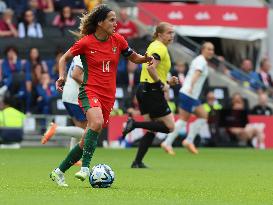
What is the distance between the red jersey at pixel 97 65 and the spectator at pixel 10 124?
1236cm

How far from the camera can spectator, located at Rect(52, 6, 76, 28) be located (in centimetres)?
2927

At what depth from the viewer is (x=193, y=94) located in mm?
22328

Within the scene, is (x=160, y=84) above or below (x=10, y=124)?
above

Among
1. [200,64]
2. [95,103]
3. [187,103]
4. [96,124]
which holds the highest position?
[95,103]

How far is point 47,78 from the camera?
1048 inches

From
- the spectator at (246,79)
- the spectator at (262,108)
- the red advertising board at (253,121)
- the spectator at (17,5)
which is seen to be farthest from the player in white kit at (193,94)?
the spectator at (17,5)

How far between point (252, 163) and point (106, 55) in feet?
24.1

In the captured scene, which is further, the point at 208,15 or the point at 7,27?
the point at 208,15

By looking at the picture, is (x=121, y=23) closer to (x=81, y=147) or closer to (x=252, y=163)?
(x=252, y=163)

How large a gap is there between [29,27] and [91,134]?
1694cm

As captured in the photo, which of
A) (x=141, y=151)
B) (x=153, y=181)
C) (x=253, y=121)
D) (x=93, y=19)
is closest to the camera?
(x=93, y=19)

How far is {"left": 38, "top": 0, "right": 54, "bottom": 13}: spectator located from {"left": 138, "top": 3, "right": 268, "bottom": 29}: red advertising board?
2.64 meters

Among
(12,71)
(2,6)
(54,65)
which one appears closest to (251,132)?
(54,65)

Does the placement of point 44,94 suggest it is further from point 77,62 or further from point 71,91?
point 77,62
